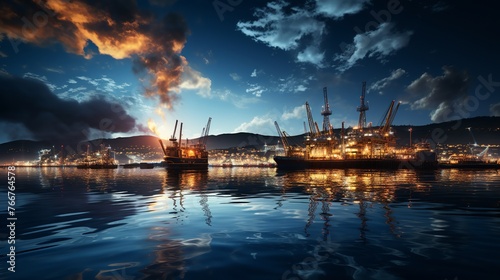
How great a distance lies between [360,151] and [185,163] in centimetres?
9577

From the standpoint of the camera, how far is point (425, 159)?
121 meters

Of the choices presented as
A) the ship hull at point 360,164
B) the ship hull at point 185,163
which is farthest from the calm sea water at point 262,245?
the ship hull at point 185,163

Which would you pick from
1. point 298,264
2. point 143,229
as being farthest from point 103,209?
point 298,264

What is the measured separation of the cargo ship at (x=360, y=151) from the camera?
116m

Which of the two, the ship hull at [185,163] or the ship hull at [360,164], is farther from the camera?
the ship hull at [185,163]

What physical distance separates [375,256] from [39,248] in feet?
35.4

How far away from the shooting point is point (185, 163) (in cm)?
13425

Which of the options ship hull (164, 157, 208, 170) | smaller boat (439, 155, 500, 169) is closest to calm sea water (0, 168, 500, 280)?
ship hull (164, 157, 208, 170)

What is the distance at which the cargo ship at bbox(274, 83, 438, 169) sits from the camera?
11619cm

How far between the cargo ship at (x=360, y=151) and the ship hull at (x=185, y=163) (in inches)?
1754

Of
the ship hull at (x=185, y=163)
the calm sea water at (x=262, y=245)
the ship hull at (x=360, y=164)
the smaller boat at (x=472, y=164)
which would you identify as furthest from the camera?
the ship hull at (x=185, y=163)

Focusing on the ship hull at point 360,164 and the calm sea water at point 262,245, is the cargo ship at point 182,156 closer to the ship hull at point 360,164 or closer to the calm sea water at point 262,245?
the ship hull at point 360,164

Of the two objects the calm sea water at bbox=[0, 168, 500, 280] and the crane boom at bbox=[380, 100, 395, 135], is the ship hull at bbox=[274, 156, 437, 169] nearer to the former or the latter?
the crane boom at bbox=[380, 100, 395, 135]

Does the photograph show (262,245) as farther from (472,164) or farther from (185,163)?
(472,164)
